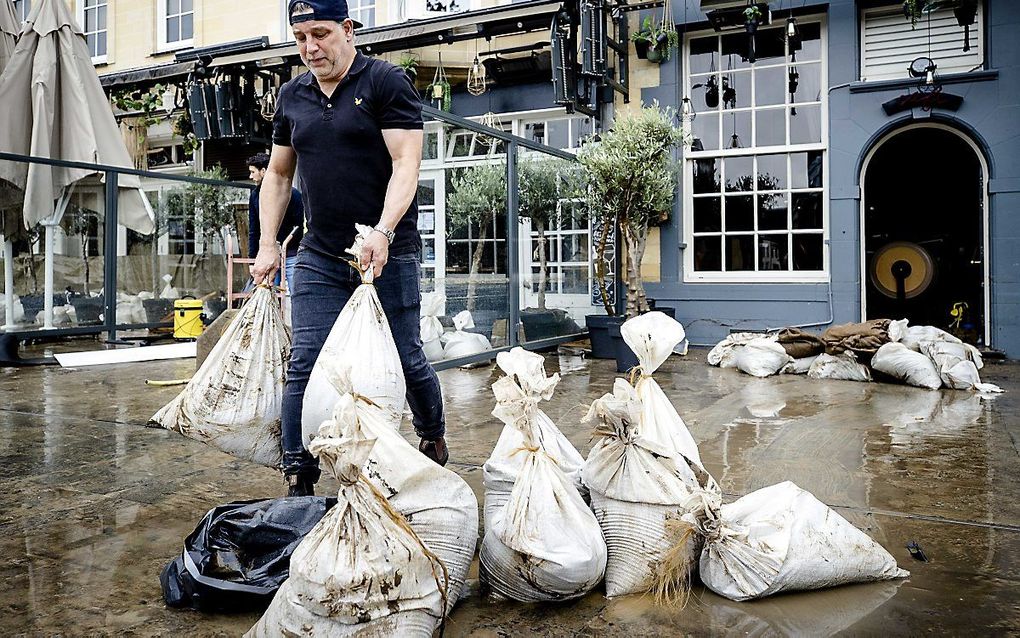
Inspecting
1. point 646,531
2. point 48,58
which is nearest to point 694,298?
point 48,58

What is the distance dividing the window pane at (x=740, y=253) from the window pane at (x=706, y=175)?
0.62 meters

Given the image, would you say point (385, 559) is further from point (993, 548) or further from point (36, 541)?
point (993, 548)

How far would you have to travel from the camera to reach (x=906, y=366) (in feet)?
19.6

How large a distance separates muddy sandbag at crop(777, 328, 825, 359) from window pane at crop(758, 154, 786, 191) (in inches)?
108

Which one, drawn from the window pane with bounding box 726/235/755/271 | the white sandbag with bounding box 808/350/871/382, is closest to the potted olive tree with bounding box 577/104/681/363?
the white sandbag with bounding box 808/350/871/382

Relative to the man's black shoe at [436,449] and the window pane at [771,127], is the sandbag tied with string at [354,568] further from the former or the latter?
the window pane at [771,127]

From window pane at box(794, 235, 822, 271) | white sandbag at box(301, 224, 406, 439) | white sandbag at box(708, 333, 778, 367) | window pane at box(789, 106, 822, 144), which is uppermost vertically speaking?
window pane at box(789, 106, 822, 144)

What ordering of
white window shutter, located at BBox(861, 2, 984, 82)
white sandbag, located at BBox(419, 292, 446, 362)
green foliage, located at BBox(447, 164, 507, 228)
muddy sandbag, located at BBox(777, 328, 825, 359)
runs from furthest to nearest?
1. white window shutter, located at BBox(861, 2, 984, 82)
2. muddy sandbag, located at BBox(777, 328, 825, 359)
3. green foliage, located at BBox(447, 164, 507, 228)
4. white sandbag, located at BBox(419, 292, 446, 362)

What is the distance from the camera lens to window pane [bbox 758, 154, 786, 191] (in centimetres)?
907

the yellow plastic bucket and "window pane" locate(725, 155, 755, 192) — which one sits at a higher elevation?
"window pane" locate(725, 155, 755, 192)

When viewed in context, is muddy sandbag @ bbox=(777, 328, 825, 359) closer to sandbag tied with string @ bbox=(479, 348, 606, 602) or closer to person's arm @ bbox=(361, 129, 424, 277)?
person's arm @ bbox=(361, 129, 424, 277)

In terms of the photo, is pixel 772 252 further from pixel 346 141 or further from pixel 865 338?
pixel 346 141

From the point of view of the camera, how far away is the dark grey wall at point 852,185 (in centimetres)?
812

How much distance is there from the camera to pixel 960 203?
1101 centimetres
